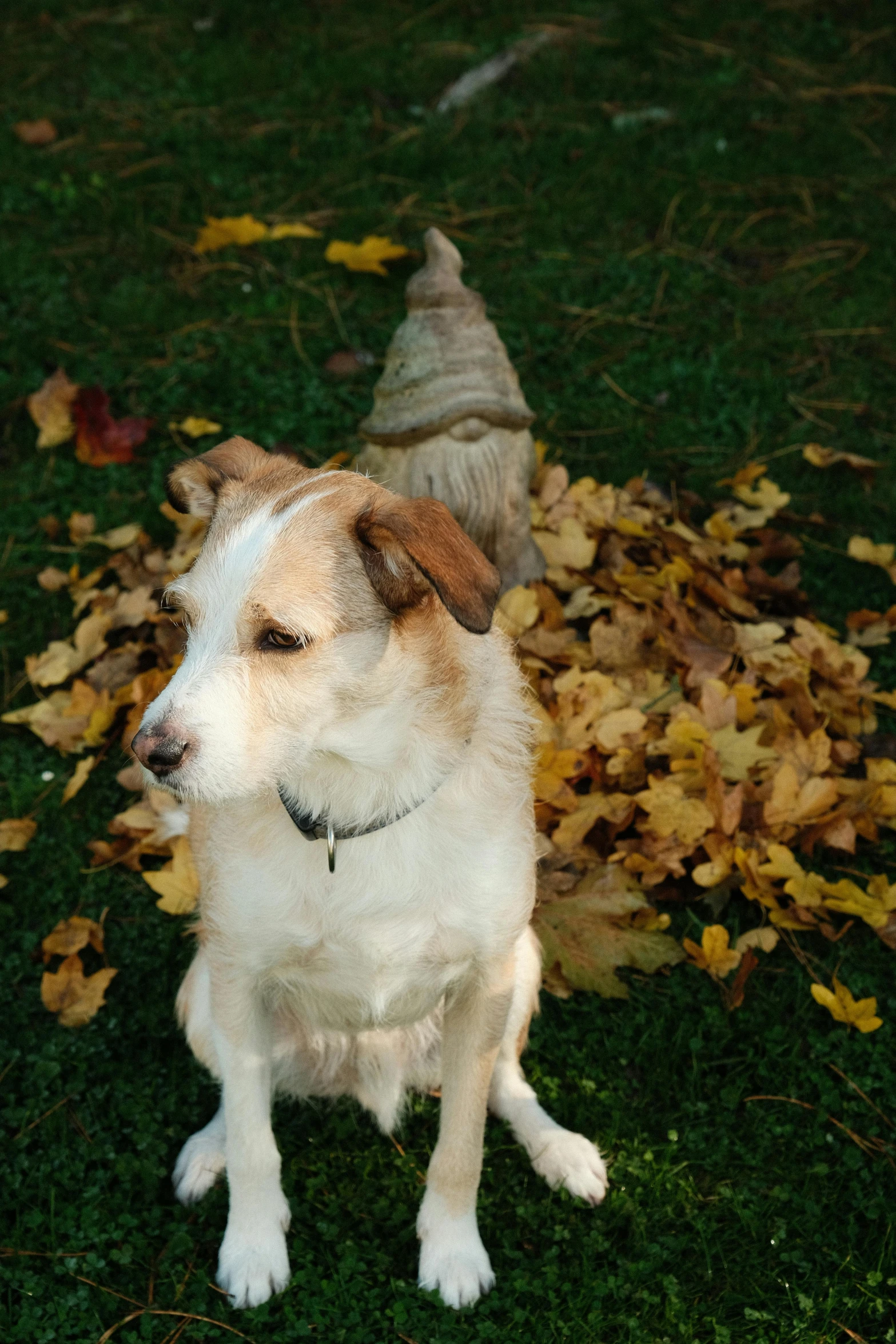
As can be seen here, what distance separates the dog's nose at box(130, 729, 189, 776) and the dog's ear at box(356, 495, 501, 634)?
1.67 feet

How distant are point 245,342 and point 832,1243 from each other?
477 centimetres

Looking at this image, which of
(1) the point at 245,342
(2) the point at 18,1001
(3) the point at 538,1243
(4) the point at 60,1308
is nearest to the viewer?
(4) the point at 60,1308

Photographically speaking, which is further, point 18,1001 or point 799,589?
point 799,589

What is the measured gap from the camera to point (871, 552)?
4.95 meters

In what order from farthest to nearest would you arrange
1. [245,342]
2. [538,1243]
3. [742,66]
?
[742,66], [245,342], [538,1243]

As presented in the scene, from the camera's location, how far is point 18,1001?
3.71 metres

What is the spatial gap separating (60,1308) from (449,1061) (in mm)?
1129

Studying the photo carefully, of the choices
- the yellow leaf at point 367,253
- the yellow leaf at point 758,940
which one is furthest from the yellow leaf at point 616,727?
the yellow leaf at point 367,253

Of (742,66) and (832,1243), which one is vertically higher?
(742,66)

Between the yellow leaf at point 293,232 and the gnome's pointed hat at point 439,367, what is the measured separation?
238 cm

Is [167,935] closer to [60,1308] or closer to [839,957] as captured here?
[60,1308]

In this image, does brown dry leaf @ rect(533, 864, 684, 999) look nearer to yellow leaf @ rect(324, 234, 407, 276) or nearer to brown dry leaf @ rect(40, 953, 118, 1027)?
brown dry leaf @ rect(40, 953, 118, 1027)

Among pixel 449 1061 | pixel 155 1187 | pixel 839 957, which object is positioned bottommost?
pixel 839 957

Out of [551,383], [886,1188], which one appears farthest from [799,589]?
[886,1188]
